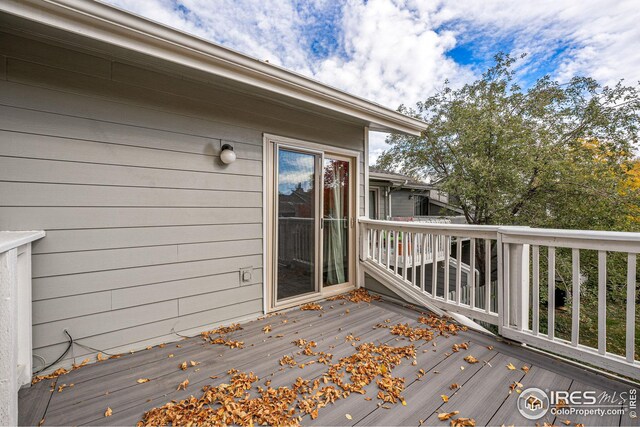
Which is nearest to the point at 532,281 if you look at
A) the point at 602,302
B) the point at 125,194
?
the point at 602,302

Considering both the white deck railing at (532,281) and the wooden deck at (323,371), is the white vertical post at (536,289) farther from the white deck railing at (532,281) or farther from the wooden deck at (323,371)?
the wooden deck at (323,371)

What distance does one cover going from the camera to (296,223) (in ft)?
10.9

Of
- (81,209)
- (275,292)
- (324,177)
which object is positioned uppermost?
(324,177)

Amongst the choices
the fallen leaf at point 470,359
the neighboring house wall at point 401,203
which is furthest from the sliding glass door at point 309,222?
the neighboring house wall at point 401,203

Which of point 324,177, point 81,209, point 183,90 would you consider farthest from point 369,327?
point 183,90

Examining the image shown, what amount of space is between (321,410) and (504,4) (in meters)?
6.72

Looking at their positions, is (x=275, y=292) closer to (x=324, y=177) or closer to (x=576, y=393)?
(x=324, y=177)

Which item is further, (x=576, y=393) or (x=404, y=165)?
(x=404, y=165)

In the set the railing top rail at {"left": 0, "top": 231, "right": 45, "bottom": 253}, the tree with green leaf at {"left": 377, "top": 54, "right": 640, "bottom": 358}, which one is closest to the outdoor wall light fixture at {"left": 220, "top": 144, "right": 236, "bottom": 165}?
the railing top rail at {"left": 0, "top": 231, "right": 45, "bottom": 253}

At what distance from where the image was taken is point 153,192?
2357 millimetres

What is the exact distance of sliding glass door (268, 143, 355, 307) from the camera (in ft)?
10.3

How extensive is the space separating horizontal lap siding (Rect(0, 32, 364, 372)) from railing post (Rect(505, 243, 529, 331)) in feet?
8.01

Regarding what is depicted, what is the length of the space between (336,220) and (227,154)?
1.73m

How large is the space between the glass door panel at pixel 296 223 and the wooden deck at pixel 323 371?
2.27ft
